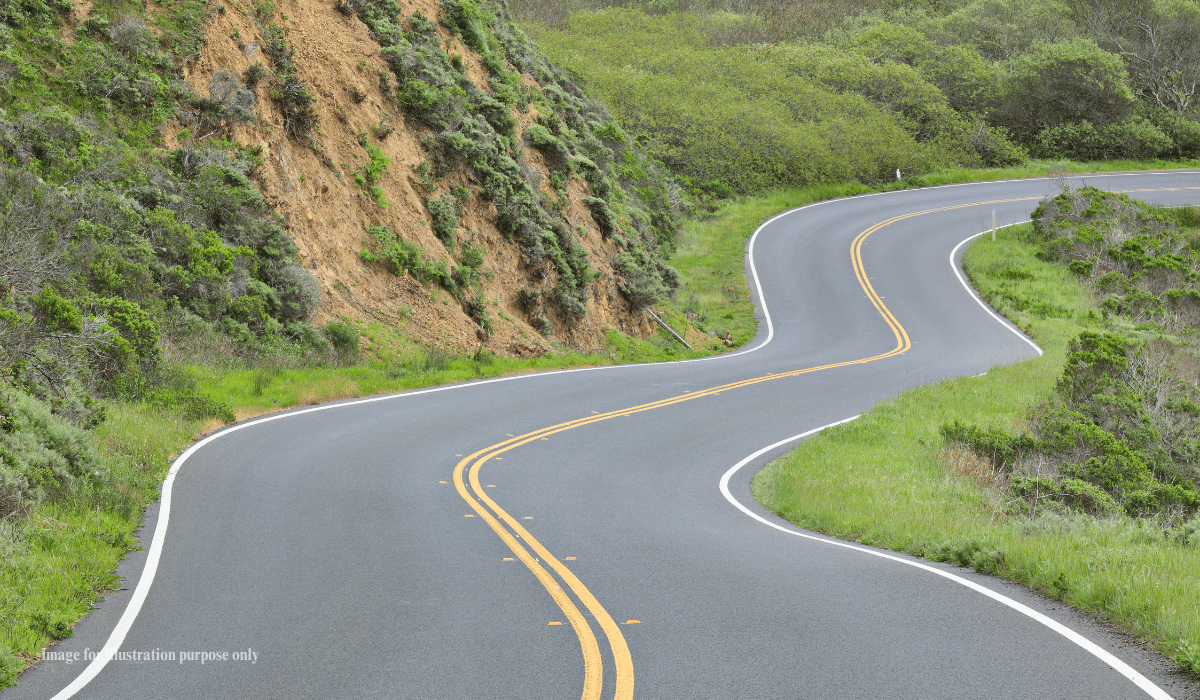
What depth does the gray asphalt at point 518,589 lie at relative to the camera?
5426 millimetres

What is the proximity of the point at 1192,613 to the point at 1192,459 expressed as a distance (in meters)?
8.85

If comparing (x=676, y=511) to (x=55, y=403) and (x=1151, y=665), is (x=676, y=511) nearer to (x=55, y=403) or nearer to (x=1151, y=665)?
(x=1151, y=665)

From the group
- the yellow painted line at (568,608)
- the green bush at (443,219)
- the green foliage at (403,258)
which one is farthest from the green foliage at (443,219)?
the yellow painted line at (568,608)

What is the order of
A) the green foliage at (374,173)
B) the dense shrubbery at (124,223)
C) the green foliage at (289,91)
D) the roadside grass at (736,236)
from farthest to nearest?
the roadside grass at (736,236) < the green foliage at (374,173) < the green foliage at (289,91) < the dense shrubbery at (124,223)

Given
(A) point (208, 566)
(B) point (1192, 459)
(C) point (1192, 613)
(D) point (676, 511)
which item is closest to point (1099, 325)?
(B) point (1192, 459)

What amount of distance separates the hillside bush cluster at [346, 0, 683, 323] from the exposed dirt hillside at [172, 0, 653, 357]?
34 centimetres

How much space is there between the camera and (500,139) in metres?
24.5

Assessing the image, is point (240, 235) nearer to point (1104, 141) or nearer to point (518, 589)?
point (518, 589)

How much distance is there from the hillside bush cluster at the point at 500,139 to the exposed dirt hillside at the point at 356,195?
342 millimetres

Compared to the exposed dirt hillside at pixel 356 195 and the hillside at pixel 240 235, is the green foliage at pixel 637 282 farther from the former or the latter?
the exposed dirt hillside at pixel 356 195

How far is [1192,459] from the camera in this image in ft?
43.2

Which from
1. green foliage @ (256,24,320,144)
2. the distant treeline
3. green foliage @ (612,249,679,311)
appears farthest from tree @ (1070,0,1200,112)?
green foliage @ (256,24,320,144)

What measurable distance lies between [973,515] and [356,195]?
1545 cm

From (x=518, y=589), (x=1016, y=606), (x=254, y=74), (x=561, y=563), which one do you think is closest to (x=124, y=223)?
(x=254, y=74)
